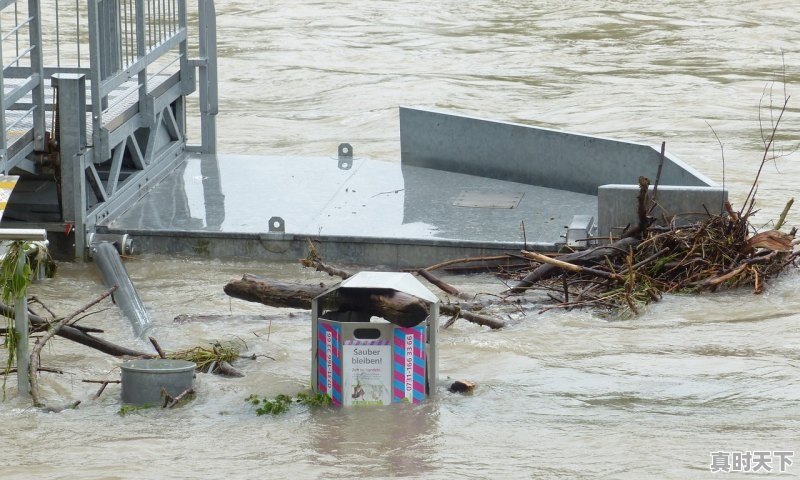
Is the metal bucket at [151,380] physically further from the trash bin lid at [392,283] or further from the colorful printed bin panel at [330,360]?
the trash bin lid at [392,283]

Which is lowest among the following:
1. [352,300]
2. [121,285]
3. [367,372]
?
[121,285]

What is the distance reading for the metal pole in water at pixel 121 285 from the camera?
825 cm

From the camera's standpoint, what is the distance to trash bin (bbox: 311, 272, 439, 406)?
6.26 meters

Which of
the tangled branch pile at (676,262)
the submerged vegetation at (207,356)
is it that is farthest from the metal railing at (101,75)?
the tangled branch pile at (676,262)

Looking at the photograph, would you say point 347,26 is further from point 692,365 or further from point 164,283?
point 692,365

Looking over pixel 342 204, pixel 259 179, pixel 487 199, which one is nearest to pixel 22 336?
pixel 342 204

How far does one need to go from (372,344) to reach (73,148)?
13.7 feet

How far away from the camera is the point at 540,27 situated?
28.5 meters

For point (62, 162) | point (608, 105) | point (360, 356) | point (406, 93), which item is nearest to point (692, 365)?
point (360, 356)

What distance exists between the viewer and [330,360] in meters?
6.41

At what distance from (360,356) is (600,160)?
17.8 ft

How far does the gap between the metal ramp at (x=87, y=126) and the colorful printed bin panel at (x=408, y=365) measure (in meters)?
3.65

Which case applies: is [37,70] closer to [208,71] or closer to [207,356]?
[207,356]

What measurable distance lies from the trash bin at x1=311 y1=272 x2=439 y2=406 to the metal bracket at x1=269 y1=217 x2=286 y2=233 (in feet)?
11.3
